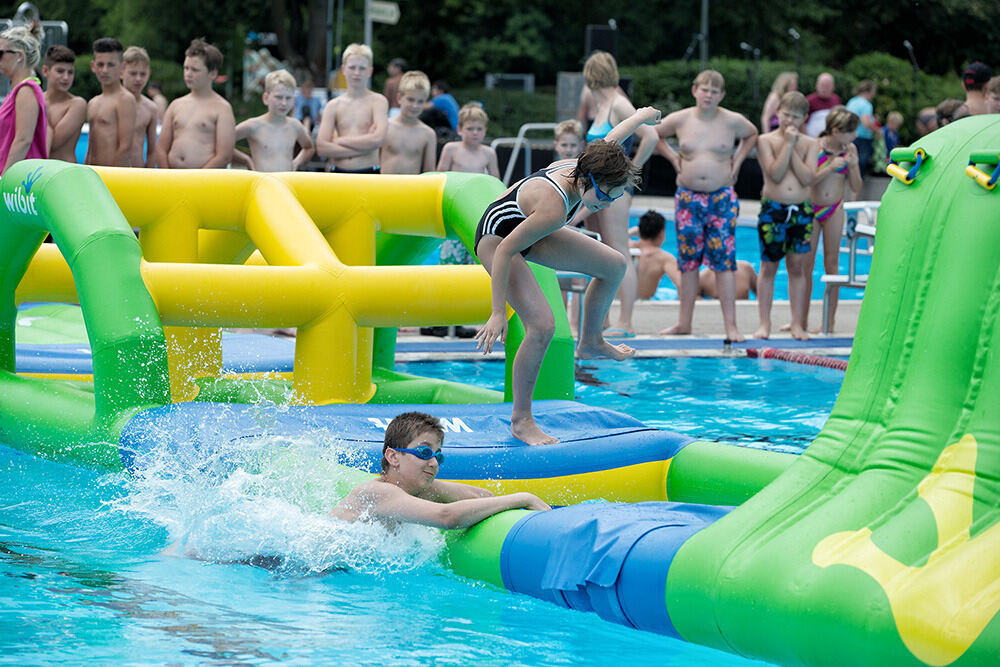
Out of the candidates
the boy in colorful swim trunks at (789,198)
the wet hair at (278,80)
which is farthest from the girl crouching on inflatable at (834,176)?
the wet hair at (278,80)

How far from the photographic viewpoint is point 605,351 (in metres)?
5.45

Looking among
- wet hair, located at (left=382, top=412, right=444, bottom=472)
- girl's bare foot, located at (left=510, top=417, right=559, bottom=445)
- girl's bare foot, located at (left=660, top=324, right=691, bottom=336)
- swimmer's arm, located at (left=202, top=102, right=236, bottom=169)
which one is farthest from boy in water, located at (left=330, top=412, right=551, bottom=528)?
girl's bare foot, located at (left=660, top=324, right=691, bottom=336)

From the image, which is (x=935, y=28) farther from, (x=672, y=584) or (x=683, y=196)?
(x=672, y=584)

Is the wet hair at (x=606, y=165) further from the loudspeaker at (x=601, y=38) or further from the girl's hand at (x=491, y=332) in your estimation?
the loudspeaker at (x=601, y=38)

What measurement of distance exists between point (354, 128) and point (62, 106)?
193 cm

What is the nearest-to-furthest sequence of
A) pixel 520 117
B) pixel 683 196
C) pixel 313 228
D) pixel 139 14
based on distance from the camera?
1. pixel 313 228
2. pixel 683 196
3. pixel 520 117
4. pixel 139 14

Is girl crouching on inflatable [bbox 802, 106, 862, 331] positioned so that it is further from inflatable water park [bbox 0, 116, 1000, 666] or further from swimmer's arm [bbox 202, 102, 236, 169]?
swimmer's arm [bbox 202, 102, 236, 169]

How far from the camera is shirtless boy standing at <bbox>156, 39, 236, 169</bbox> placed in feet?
28.0

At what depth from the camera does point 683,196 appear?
9.09m

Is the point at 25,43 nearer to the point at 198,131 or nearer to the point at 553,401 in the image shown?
the point at 198,131

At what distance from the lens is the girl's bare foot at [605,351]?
535cm

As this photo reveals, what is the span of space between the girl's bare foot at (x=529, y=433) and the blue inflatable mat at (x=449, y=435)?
0.11 feet

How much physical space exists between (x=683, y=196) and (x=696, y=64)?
68.7ft

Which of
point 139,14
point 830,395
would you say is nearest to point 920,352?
point 830,395
